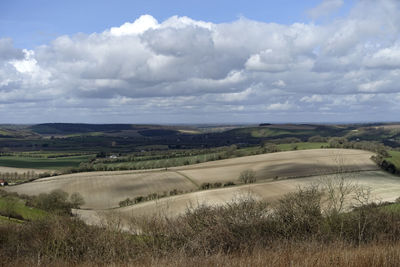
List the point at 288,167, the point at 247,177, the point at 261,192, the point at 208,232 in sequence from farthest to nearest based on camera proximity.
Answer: the point at 288,167 < the point at 247,177 < the point at 261,192 < the point at 208,232

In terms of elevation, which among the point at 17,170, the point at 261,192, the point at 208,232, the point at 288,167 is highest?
the point at 208,232

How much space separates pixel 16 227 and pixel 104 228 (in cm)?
796

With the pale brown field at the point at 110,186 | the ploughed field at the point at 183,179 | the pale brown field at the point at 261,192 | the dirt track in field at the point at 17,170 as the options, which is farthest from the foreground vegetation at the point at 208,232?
the dirt track in field at the point at 17,170

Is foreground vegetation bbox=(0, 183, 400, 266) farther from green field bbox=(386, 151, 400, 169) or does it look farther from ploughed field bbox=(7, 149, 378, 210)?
green field bbox=(386, 151, 400, 169)

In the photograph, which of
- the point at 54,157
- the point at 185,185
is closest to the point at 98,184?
the point at 185,185

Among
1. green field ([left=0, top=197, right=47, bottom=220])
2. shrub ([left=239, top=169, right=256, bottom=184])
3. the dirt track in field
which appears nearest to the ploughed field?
shrub ([left=239, top=169, right=256, bottom=184])

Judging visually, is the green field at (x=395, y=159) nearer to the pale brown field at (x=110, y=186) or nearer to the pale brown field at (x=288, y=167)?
the pale brown field at (x=288, y=167)

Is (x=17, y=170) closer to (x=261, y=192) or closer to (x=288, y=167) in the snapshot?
(x=288, y=167)

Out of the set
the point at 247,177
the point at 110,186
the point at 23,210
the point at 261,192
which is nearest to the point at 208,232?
the point at 261,192

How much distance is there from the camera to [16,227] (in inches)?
737

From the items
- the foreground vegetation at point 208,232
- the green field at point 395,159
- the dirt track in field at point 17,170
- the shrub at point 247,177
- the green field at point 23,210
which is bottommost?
the dirt track in field at point 17,170

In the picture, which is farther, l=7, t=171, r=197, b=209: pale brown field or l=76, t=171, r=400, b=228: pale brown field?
l=7, t=171, r=197, b=209: pale brown field

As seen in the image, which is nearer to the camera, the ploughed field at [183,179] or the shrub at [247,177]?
the ploughed field at [183,179]

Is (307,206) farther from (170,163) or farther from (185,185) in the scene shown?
(170,163)
